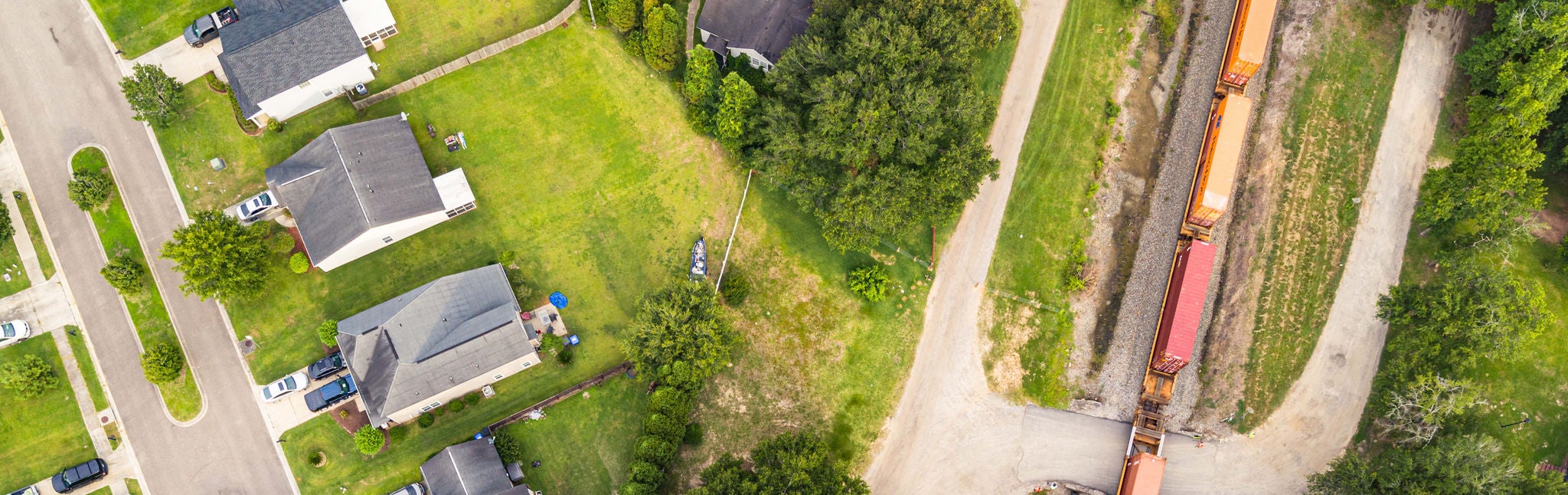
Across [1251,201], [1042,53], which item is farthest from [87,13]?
[1251,201]

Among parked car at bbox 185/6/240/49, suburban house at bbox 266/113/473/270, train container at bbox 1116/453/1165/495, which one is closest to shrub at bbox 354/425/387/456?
suburban house at bbox 266/113/473/270

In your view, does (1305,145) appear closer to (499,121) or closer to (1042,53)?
(1042,53)

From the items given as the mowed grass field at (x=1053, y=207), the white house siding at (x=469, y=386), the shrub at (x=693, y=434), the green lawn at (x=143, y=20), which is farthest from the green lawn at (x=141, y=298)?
the mowed grass field at (x=1053, y=207)

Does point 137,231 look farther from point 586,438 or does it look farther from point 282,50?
point 586,438

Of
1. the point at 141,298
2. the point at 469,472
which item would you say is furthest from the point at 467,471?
the point at 141,298

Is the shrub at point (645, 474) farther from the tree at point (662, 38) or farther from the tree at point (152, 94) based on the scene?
the tree at point (152, 94)
